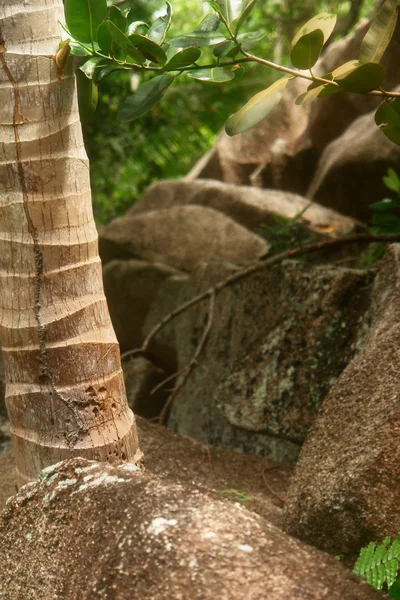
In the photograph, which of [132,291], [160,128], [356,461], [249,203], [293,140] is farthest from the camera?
[160,128]

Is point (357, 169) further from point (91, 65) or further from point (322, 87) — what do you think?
point (91, 65)

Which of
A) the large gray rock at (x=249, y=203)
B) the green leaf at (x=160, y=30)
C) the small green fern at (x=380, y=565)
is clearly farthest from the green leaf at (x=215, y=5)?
the large gray rock at (x=249, y=203)

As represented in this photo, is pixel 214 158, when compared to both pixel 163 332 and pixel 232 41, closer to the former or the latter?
pixel 163 332

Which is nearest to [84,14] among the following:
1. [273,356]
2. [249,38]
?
[249,38]

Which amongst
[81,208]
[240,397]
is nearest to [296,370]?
[240,397]

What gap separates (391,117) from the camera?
1.98m

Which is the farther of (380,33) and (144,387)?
(144,387)

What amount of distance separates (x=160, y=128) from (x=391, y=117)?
6565 mm

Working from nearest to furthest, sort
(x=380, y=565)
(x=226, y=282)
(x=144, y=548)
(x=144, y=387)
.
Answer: (x=144, y=548) → (x=380, y=565) → (x=226, y=282) → (x=144, y=387)

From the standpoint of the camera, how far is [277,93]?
1840 mm

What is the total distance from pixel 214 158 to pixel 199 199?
1441 millimetres

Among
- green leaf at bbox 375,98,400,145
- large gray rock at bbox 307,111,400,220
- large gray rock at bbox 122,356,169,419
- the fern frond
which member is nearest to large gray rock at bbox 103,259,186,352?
large gray rock at bbox 122,356,169,419

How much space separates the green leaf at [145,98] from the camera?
186 cm

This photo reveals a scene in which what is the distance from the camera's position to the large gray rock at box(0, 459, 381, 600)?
49.3 inches
